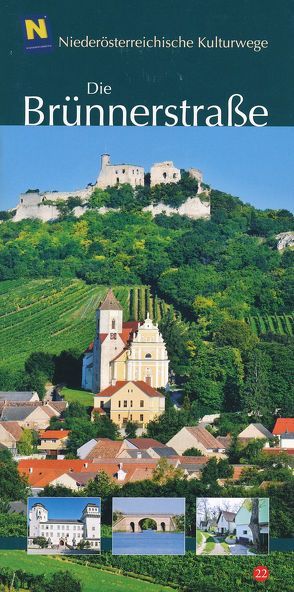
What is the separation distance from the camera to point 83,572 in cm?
1666

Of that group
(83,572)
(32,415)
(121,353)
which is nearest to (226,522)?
(83,572)

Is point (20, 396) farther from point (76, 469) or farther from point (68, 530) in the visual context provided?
point (68, 530)

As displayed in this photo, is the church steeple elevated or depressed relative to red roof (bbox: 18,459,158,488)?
elevated

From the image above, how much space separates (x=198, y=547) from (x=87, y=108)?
3.76m

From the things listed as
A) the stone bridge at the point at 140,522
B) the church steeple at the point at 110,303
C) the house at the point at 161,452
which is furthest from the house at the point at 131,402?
the stone bridge at the point at 140,522

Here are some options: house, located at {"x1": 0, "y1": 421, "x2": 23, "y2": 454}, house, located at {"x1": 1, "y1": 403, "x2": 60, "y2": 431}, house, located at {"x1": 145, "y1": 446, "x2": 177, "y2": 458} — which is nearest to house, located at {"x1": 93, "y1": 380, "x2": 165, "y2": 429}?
house, located at {"x1": 1, "y1": 403, "x2": 60, "y2": 431}

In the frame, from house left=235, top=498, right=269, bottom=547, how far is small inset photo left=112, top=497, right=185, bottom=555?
0.45 metres

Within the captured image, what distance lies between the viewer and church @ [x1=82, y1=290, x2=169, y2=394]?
23000mm

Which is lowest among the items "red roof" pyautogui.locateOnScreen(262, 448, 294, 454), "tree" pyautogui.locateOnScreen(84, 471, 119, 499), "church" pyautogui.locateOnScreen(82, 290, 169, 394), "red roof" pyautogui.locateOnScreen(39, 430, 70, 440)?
"tree" pyautogui.locateOnScreen(84, 471, 119, 499)

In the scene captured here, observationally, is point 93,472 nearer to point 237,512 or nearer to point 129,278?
point 237,512

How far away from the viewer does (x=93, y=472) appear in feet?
61.5

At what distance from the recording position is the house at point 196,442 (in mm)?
20016

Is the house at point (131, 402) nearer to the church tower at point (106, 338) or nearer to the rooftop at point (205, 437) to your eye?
the church tower at point (106, 338)

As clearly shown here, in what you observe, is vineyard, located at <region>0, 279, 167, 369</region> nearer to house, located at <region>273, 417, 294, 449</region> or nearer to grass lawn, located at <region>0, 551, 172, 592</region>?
house, located at <region>273, 417, 294, 449</region>
